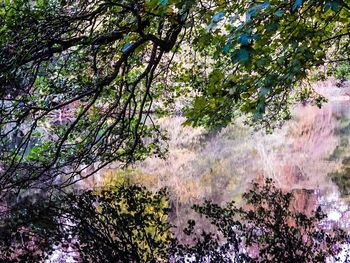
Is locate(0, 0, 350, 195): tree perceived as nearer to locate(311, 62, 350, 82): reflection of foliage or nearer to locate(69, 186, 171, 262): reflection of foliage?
locate(69, 186, 171, 262): reflection of foliage

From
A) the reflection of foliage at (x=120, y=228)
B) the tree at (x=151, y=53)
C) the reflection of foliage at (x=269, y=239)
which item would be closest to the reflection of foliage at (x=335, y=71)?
the tree at (x=151, y=53)

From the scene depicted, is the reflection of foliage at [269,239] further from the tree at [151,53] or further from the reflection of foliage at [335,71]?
the reflection of foliage at [335,71]

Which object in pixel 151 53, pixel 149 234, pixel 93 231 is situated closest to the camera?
pixel 151 53

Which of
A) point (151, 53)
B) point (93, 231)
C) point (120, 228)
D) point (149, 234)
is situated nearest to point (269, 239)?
point (149, 234)

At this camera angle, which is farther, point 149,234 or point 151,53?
point 149,234

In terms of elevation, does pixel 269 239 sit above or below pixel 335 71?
below

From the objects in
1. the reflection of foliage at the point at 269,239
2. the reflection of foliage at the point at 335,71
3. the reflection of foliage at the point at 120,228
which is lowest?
the reflection of foliage at the point at 269,239

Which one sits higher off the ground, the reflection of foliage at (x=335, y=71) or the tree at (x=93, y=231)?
the reflection of foliage at (x=335, y=71)

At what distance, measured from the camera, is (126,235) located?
176 inches

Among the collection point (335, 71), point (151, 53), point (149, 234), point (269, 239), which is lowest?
point (269, 239)

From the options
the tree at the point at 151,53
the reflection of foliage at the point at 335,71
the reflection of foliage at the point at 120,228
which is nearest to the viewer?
the tree at the point at 151,53

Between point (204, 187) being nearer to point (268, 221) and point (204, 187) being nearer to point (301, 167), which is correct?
point (301, 167)

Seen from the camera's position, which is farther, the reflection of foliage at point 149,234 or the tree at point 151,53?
the reflection of foliage at point 149,234

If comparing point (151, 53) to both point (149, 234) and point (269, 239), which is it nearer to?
point (149, 234)
